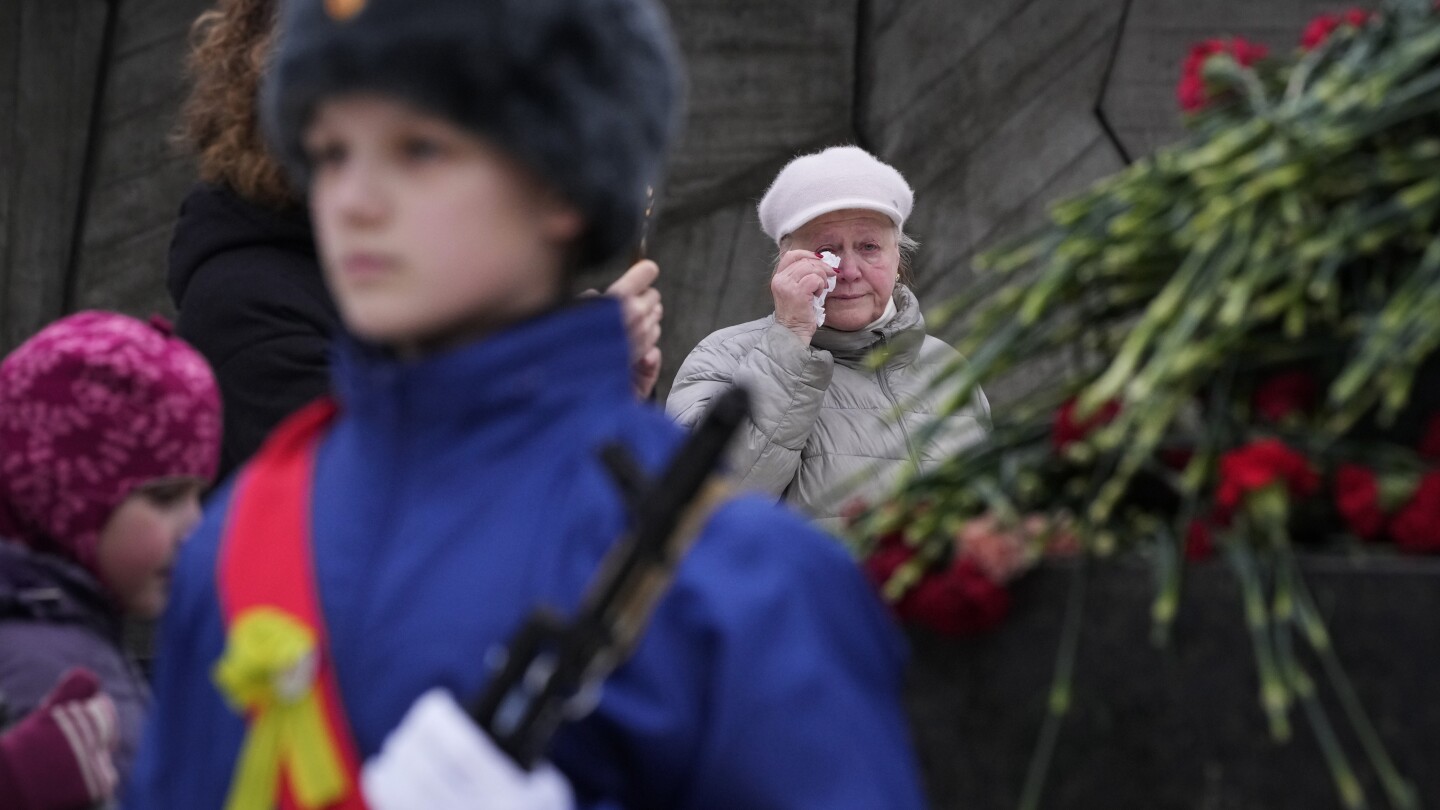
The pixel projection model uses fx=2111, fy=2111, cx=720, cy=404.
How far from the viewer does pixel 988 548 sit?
1612mm

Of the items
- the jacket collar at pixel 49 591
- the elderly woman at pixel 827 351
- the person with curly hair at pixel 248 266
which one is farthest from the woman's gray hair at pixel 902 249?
the jacket collar at pixel 49 591

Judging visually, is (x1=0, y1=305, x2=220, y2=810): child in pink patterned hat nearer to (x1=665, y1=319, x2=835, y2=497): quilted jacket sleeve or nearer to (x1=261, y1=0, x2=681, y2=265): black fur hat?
(x1=261, y1=0, x2=681, y2=265): black fur hat

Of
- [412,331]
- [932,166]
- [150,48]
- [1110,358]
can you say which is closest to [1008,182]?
[932,166]

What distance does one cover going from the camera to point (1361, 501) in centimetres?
153

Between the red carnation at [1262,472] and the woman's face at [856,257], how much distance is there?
7.54 ft

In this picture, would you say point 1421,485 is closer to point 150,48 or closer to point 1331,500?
point 1331,500

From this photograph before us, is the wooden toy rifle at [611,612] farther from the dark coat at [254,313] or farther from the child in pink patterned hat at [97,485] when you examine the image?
the dark coat at [254,313]

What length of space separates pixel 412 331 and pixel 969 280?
4.31 meters

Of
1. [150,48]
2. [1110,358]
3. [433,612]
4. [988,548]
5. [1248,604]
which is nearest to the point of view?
[433,612]

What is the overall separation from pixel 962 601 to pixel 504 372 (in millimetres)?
413

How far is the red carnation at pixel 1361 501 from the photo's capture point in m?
1.53

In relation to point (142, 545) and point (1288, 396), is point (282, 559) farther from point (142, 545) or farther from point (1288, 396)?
point (142, 545)

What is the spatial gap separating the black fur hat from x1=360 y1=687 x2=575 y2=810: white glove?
1.35ft

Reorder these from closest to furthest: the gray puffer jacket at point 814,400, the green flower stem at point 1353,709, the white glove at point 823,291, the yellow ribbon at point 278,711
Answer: the yellow ribbon at point 278,711 → the green flower stem at point 1353,709 → the gray puffer jacket at point 814,400 → the white glove at point 823,291
